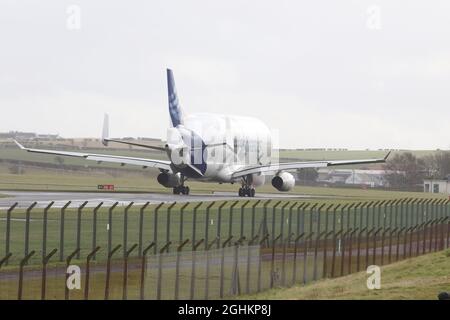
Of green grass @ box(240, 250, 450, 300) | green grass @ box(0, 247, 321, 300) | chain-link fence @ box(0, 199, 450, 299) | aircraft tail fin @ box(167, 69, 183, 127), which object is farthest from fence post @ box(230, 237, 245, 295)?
aircraft tail fin @ box(167, 69, 183, 127)

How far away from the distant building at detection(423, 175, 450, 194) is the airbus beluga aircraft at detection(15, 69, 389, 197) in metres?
44.8

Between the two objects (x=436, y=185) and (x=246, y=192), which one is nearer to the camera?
(x=246, y=192)

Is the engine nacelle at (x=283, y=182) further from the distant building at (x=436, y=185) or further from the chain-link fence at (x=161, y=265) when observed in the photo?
the chain-link fence at (x=161, y=265)

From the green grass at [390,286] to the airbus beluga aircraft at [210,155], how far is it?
50405 mm

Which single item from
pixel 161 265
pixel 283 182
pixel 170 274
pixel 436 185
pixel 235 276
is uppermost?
pixel 161 265

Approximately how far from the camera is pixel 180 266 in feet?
86.2

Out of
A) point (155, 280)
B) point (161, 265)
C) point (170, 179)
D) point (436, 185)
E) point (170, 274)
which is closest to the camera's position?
point (161, 265)

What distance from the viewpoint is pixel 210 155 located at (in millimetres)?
90688

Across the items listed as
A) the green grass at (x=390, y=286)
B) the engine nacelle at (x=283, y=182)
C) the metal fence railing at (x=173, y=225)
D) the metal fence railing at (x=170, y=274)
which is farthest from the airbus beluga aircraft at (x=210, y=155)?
the metal fence railing at (x=170, y=274)

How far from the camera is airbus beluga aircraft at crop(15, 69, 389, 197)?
290 ft

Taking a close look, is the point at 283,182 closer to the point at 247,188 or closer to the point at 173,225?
the point at 247,188

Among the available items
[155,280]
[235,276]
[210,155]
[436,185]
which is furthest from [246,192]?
[155,280]

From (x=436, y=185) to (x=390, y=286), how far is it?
369 ft
